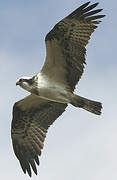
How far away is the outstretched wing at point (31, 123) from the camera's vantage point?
14.1m

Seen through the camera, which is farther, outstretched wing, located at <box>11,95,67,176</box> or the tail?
outstretched wing, located at <box>11,95,67,176</box>

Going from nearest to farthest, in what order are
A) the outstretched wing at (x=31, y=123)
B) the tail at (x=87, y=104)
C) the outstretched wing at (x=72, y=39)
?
the outstretched wing at (x=72, y=39) → the tail at (x=87, y=104) → the outstretched wing at (x=31, y=123)

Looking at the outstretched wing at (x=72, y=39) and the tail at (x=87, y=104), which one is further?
the tail at (x=87, y=104)

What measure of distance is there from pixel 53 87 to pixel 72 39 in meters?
1.22

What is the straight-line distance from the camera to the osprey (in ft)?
42.0

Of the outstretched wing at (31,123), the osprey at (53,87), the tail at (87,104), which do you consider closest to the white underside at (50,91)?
the osprey at (53,87)

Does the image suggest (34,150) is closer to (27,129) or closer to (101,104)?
(27,129)

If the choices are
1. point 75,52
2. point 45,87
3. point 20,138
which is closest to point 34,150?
point 20,138

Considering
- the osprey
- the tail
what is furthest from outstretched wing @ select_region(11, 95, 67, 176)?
the tail

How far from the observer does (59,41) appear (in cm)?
1286

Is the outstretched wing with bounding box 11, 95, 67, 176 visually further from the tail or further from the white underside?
the tail

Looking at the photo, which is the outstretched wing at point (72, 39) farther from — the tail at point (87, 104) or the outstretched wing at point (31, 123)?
the outstretched wing at point (31, 123)

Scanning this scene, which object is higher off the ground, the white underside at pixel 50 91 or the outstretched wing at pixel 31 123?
the white underside at pixel 50 91

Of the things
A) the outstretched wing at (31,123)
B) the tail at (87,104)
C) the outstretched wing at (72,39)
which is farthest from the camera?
the outstretched wing at (31,123)
